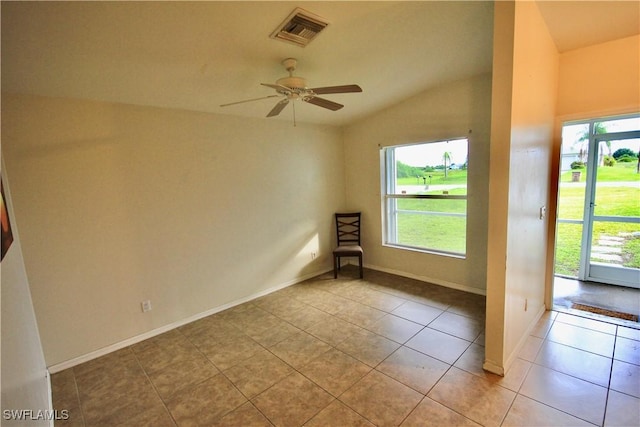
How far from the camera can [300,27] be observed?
2.03 m

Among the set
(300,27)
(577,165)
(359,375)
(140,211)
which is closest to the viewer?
(300,27)

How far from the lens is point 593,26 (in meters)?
2.36

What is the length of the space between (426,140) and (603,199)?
2.28m

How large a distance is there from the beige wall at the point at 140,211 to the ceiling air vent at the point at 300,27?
158 cm

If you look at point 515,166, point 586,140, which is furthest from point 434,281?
point 586,140

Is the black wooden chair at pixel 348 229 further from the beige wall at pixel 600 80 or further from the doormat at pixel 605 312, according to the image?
the beige wall at pixel 600 80

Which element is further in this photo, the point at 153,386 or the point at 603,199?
the point at 603,199

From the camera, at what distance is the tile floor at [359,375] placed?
1.87m

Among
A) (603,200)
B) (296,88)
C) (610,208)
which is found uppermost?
(296,88)

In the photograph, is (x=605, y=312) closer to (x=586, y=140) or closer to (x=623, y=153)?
(x=623, y=153)

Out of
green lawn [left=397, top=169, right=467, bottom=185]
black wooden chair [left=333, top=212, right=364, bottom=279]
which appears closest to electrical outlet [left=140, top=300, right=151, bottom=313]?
black wooden chair [left=333, top=212, right=364, bottom=279]

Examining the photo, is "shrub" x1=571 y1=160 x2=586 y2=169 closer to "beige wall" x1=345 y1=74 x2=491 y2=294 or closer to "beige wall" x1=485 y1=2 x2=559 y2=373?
"beige wall" x1=345 y1=74 x2=491 y2=294

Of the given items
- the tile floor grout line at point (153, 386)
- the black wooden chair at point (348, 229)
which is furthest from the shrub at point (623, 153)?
the tile floor grout line at point (153, 386)

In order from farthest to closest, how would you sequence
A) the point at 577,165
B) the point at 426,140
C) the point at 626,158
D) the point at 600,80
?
the point at 426,140
the point at 577,165
the point at 626,158
the point at 600,80
